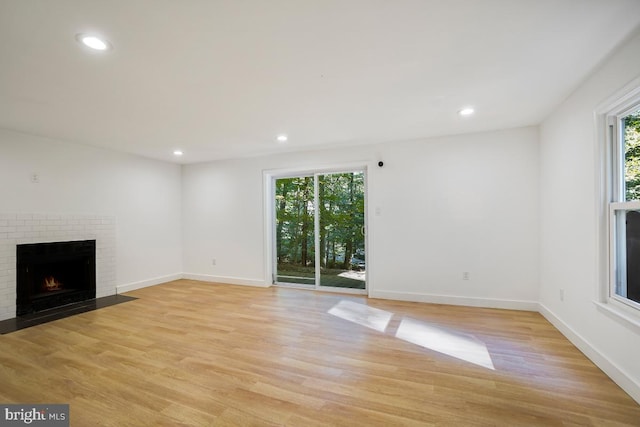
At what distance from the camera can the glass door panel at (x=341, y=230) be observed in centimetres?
472

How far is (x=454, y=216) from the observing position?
4000 millimetres

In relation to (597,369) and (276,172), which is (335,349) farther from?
(276,172)

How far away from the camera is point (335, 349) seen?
8.75 ft

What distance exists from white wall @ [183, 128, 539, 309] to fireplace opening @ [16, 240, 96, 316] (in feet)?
11.1

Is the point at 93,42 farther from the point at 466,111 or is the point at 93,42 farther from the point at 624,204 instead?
the point at 624,204

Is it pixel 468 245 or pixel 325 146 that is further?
pixel 325 146

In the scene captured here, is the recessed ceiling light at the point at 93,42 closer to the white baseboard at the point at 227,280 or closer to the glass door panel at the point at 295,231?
the glass door panel at the point at 295,231

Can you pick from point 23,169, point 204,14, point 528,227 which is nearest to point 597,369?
point 528,227

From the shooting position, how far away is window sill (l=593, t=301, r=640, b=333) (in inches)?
74.1

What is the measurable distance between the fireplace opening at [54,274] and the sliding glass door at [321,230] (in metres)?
2.89

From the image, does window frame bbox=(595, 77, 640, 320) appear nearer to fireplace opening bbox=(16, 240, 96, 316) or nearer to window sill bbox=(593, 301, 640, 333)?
window sill bbox=(593, 301, 640, 333)

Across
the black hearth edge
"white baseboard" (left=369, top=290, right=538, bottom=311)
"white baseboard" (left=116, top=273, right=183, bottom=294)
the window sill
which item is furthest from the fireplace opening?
the window sill

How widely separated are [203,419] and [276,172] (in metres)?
3.93

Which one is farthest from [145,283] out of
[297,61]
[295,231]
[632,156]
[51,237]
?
[632,156]
